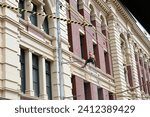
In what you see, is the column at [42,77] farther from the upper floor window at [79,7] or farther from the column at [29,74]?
the upper floor window at [79,7]

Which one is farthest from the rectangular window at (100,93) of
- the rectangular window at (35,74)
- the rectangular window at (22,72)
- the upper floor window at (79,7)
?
the rectangular window at (22,72)

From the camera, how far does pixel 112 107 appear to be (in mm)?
4543

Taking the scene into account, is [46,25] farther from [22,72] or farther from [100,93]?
[100,93]

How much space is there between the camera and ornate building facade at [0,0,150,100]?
559 inches

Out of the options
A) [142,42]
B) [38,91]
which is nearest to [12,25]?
[38,91]

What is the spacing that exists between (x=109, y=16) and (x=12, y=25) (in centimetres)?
1766

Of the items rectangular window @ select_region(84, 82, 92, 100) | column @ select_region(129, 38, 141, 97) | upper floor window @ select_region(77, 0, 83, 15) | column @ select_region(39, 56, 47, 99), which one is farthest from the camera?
column @ select_region(129, 38, 141, 97)

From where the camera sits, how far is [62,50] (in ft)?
62.4

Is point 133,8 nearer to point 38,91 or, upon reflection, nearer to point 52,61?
point 38,91

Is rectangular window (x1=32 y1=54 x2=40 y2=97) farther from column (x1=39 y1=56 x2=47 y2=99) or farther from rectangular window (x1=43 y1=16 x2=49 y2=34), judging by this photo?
rectangular window (x1=43 y1=16 x2=49 y2=34)

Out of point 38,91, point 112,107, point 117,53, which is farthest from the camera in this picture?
point 117,53

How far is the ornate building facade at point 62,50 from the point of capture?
1420 cm

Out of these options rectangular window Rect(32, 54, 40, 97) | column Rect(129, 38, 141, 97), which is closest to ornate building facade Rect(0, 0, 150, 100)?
rectangular window Rect(32, 54, 40, 97)

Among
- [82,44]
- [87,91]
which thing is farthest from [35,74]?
[82,44]
